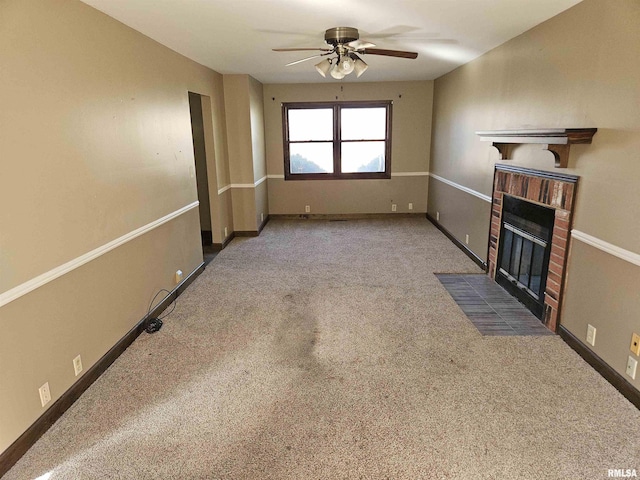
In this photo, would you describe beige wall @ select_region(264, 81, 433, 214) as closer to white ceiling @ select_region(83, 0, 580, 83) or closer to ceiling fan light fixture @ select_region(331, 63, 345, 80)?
white ceiling @ select_region(83, 0, 580, 83)

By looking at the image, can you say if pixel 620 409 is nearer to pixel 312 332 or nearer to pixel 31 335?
pixel 312 332

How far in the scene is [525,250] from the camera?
149 inches

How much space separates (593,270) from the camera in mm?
2768

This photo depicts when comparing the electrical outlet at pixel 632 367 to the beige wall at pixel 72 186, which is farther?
the electrical outlet at pixel 632 367

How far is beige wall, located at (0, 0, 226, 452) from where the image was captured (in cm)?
201

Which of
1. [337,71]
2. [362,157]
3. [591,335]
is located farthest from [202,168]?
[591,335]

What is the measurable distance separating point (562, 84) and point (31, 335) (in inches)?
153

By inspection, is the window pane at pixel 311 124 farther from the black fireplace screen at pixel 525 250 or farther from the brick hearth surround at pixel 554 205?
the brick hearth surround at pixel 554 205

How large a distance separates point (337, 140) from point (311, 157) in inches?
22.4

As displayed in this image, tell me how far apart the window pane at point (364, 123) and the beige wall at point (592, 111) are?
3.15m

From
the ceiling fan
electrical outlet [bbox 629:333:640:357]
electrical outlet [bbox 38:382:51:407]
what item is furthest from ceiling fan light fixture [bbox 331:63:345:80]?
electrical outlet [bbox 38:382:51:407]

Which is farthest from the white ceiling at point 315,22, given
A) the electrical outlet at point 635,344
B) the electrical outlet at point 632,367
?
the electrical outlet at point 632,367

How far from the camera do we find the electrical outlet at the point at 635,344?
7.68 ft

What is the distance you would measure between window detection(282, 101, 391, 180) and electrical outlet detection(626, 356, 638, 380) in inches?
215
